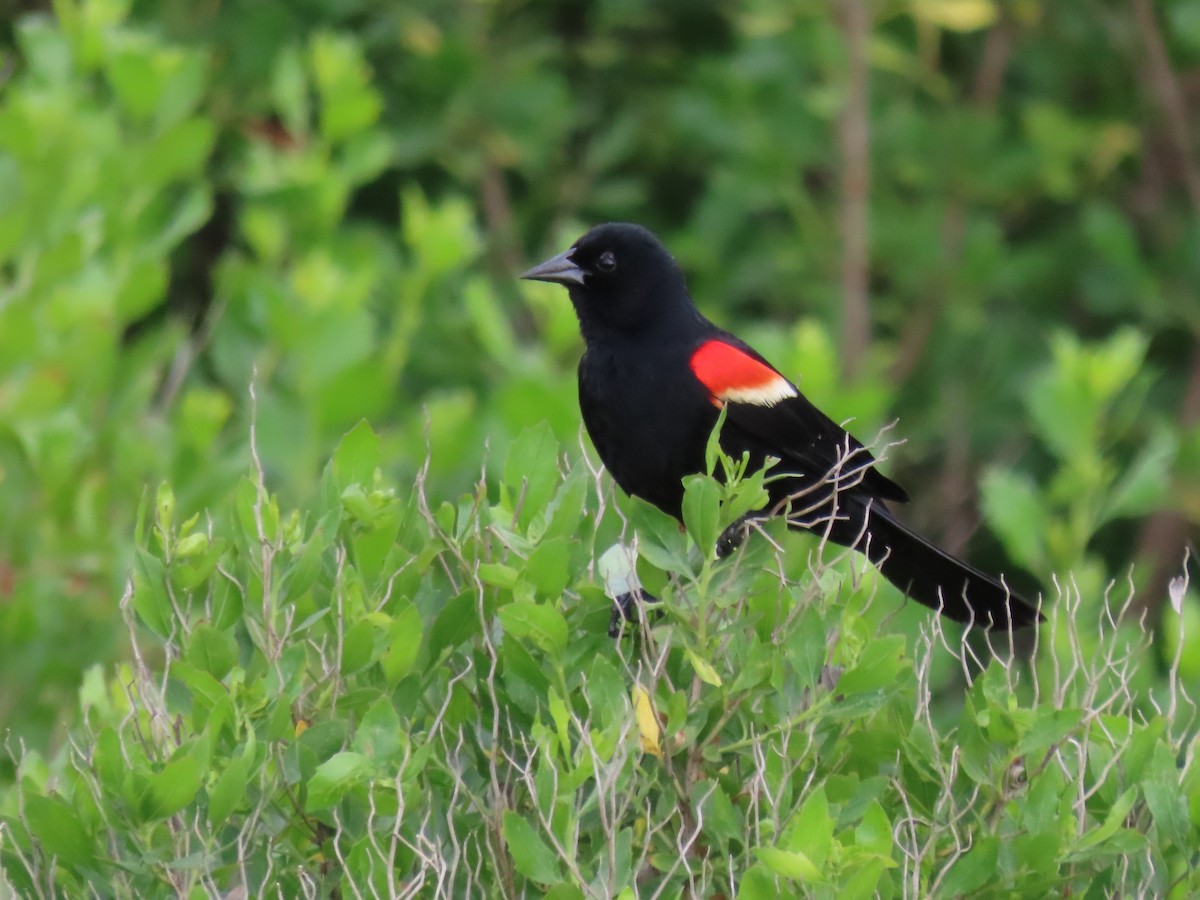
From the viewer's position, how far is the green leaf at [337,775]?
7.18 feet

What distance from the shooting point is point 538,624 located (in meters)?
2.32

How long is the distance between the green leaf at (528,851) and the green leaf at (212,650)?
0.47m

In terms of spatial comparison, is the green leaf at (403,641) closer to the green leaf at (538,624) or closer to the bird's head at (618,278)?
the green leaf at (538,624)

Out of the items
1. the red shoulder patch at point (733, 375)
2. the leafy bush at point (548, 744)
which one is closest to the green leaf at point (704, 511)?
the leafy bush at point (548, 744)

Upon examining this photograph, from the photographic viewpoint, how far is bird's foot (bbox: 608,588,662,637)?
2.36m

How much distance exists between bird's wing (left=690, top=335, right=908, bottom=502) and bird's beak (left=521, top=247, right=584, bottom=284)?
1.21 ft

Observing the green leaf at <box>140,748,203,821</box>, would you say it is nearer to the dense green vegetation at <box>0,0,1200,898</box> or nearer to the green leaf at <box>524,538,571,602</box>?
the dense green vegetation at <box>0,0,1200,898</box>

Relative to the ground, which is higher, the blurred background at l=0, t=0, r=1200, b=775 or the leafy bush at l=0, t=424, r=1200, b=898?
the leafy bush at l=0, t=424, r=1200, b=898

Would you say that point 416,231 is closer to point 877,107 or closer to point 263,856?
point 877,107

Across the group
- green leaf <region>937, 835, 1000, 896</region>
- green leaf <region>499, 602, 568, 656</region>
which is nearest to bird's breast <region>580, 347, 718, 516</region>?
green leaf <region>499, 602, 568, 656</region>

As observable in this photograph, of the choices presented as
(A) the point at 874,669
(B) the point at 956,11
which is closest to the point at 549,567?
(A) the point at 874,669

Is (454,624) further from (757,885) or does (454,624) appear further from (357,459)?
(757,885)

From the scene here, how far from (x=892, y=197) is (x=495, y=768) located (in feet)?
15.9

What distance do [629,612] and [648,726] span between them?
0.54 m
